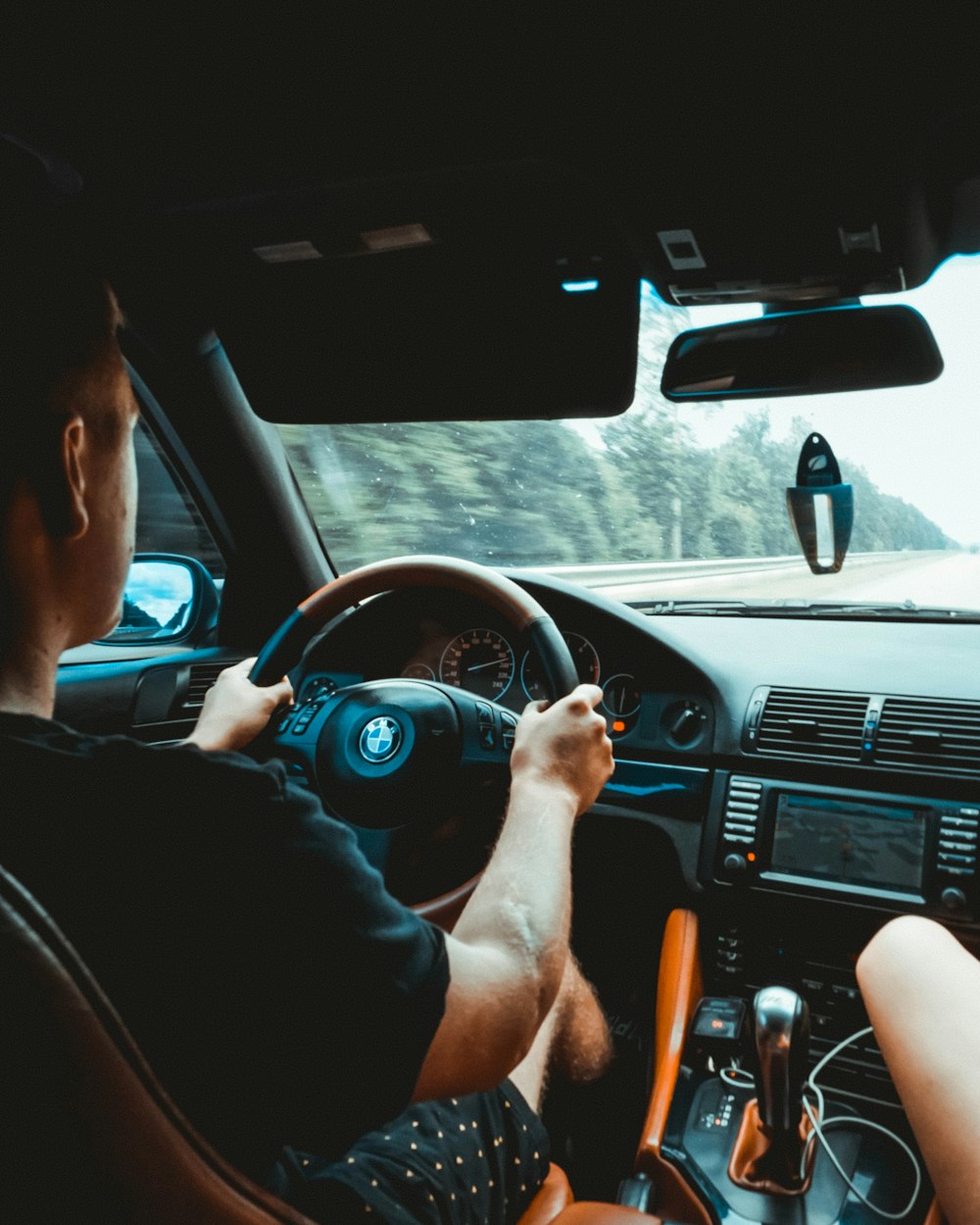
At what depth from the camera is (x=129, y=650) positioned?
132 inches

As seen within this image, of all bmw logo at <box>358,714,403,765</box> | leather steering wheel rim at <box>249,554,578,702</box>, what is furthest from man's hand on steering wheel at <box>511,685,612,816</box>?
bmw logo at <box>358,714,403,765</box>

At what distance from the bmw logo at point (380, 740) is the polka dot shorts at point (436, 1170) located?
802mm

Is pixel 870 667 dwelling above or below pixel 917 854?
above

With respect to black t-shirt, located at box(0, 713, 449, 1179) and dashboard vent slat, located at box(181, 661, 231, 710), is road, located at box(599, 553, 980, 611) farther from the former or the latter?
black t-shirt, located at box(0, 713, 449, 1179)

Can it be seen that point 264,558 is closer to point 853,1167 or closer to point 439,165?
point 439,165

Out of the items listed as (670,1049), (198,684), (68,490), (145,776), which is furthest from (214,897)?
(198,684)

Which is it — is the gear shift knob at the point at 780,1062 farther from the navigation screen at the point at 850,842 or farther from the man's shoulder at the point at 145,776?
the man's shoulder at the point at 145,776

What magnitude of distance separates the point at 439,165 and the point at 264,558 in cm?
166

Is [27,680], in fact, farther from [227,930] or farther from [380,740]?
[380,740]

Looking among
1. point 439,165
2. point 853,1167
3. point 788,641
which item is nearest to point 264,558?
point 439,165

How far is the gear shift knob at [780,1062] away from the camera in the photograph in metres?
2.19

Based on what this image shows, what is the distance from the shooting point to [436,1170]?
1.67 m

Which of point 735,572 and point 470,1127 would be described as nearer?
point 470,1127

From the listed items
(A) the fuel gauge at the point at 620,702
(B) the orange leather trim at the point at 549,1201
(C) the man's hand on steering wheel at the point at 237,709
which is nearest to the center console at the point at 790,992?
(A) the fuel gauge at the point at 620,702
